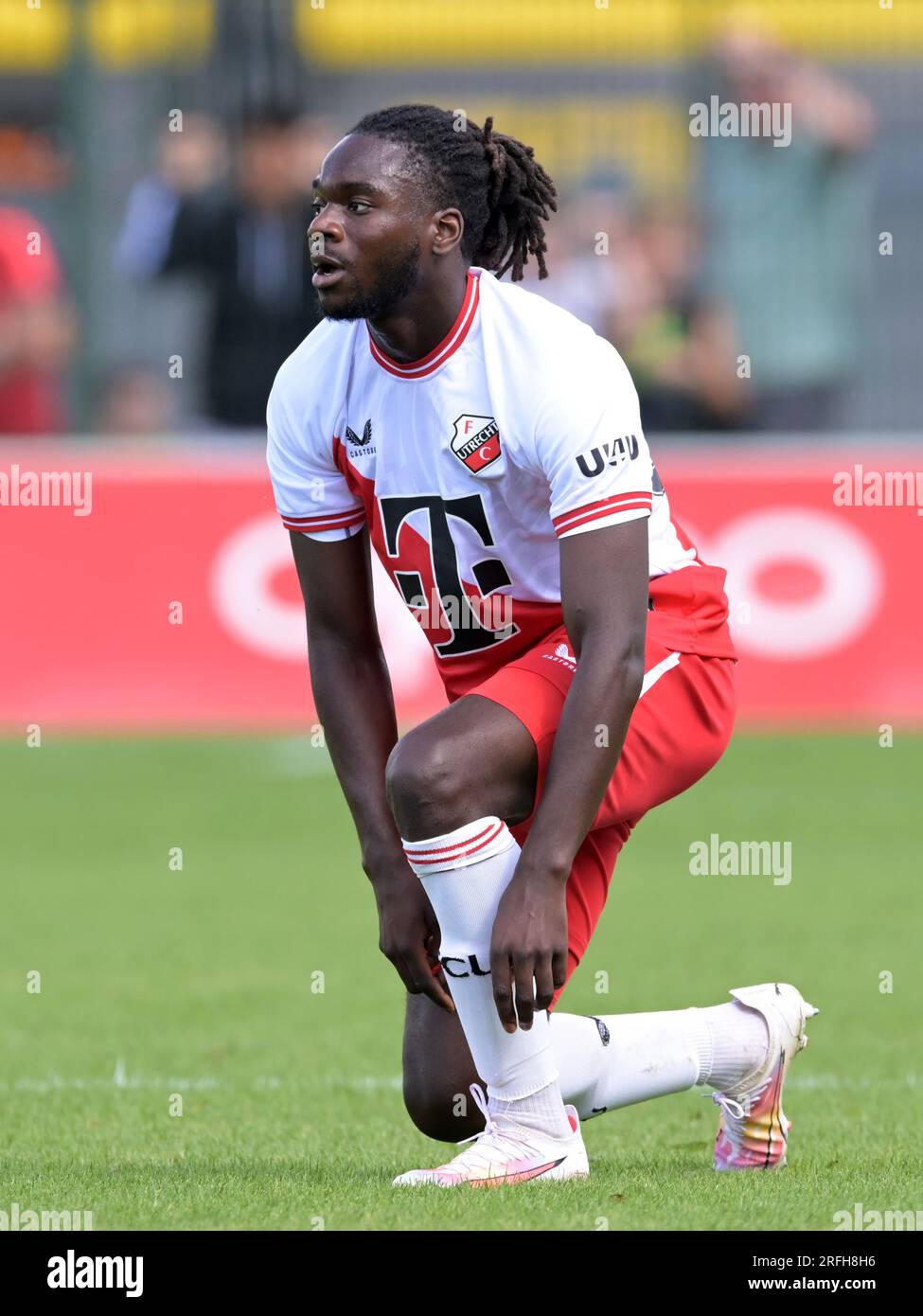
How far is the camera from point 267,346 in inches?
502

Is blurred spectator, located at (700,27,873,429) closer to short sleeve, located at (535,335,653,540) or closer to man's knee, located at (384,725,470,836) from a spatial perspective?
short sleeve, located at (535,335,653,540)

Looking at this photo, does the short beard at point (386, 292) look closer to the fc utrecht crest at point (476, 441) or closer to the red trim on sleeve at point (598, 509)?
the fc utrecht crest at point (476, 441)

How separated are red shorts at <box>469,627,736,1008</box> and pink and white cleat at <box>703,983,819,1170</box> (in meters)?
0.45

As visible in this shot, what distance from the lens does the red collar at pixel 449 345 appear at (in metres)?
4.28

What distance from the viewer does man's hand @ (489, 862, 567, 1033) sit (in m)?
3.97

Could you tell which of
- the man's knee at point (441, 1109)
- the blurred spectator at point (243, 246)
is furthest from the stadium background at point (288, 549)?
the man's knee at point (441, 1109)

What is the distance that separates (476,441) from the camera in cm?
423

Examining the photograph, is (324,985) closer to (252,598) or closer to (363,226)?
(363,226)

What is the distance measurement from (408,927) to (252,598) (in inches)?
278

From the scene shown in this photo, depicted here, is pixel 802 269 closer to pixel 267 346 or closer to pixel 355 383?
pixel 267 346

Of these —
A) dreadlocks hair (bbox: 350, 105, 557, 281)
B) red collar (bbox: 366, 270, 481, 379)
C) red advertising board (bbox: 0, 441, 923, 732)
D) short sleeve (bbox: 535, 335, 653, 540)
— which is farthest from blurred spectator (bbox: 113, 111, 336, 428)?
short sleeve (bbox: 535, 335, 653, 540)

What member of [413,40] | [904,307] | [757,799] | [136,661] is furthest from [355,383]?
[413,40]

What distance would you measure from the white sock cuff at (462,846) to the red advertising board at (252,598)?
6.96 metres

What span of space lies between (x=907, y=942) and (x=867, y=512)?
441 centimetres
